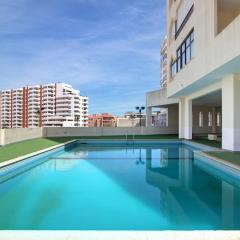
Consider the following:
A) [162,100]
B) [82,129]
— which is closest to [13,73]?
[82,129]

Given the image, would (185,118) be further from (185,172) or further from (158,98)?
(185,172)

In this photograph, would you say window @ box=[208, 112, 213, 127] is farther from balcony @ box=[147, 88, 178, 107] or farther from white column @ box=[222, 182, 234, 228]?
white column @ box=[222, 182, 234, 228]

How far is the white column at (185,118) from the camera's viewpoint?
2306 cm

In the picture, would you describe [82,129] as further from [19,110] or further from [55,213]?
[19,110]

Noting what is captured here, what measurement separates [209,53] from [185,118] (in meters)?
11.4

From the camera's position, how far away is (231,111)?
1312cm

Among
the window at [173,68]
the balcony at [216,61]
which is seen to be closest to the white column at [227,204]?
the balcony at [216,61]

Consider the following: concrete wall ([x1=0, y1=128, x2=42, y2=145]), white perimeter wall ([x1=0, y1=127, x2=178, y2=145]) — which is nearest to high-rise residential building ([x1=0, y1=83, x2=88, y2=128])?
white perimeter wall ([x1=0, y1=127, x2=178, y2=145])

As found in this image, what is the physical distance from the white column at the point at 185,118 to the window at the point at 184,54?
286cm

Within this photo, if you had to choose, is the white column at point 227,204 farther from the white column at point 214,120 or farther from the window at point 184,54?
the white column at point 214,120

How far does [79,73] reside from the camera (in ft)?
101
